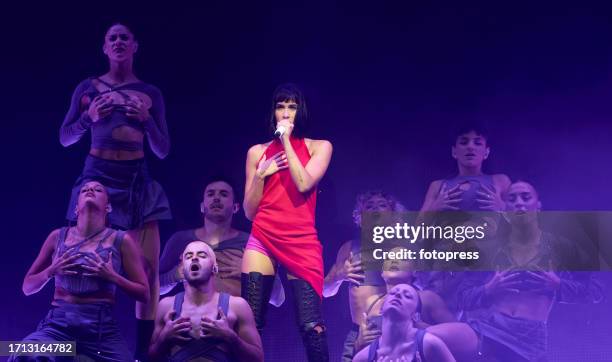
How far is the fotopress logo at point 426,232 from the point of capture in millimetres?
5277

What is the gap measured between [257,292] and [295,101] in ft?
3.75

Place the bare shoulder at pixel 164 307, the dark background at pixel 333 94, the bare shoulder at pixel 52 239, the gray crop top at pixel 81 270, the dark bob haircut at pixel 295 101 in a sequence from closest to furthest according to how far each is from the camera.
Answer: the bare shoulder at pixel 164 307 < the gray crop top at pixel 81 270 < the dark bob haircut at pixel 295 101 < the bare shoulder at pixel 52 239 < the dark background at pixel 333 94

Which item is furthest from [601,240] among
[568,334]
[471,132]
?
[471,132]

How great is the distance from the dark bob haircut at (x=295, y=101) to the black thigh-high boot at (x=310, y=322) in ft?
2.94

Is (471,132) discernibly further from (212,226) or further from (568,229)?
(212,226)

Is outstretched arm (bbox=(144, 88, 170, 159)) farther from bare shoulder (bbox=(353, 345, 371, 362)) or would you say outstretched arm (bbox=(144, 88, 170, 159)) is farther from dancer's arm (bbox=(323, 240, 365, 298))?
bare shoulder (bbox=(353, 345, 371, 362))

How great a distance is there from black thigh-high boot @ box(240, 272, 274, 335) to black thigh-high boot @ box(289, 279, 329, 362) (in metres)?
0.17

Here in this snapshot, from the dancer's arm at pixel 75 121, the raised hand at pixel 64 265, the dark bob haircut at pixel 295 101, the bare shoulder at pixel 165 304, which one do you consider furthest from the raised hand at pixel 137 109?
the bare shoulder at pixel 165 304

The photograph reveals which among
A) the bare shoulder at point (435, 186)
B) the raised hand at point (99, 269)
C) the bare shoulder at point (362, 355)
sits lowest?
the bare shoulder at point (362, 355)

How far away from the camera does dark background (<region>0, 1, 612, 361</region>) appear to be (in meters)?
5.45

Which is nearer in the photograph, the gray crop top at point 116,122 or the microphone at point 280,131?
the microphone at point 280,131

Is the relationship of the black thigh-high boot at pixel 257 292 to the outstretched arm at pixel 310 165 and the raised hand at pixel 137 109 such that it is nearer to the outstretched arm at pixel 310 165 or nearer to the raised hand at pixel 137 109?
the outstretched arm at pixel 310 165

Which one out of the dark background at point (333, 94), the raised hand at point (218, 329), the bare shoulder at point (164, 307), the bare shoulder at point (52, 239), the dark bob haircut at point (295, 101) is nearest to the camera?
the raised hand at point (218, 329)

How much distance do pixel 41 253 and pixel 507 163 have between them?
9.32ft
